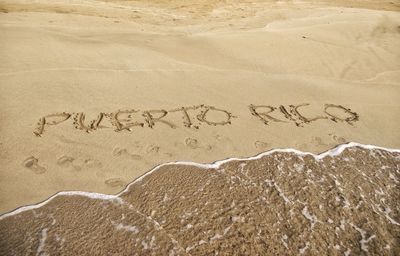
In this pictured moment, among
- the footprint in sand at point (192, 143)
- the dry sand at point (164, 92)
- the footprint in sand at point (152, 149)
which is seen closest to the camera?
the dry sand at point (164, 92)

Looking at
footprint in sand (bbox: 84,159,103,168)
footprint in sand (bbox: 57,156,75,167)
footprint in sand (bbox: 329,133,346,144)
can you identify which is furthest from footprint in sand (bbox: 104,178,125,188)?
footprint in sand (bbox: 329,133,346,144)

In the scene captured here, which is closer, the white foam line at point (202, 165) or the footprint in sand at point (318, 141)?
the white foam line at point (202, 165)

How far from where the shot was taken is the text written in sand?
3242 millimetres

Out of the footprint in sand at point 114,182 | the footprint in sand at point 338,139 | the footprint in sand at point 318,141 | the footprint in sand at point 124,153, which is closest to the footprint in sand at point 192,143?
the footprint in sand at point 124,153

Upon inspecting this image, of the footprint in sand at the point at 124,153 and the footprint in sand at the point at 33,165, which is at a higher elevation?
the footprint in sand at the point at 33,165

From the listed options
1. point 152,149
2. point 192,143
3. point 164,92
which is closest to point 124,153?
point 152,149

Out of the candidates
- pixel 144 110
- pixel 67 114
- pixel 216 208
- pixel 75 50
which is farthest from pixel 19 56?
pixel 216 208

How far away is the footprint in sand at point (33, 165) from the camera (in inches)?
104

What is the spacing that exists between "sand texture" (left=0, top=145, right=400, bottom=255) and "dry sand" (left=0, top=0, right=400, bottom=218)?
0.19 meters

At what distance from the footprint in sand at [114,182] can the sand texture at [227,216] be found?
3.8 inches

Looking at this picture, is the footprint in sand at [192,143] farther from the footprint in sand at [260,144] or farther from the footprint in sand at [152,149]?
the footprint in sand at [260,144]

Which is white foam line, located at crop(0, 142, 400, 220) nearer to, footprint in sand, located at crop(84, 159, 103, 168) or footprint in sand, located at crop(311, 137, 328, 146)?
footprint in sand, located at crop(311, 137, 328, 146)

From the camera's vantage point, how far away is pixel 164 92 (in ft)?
12.6

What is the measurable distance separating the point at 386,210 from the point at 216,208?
1250 millimetres
